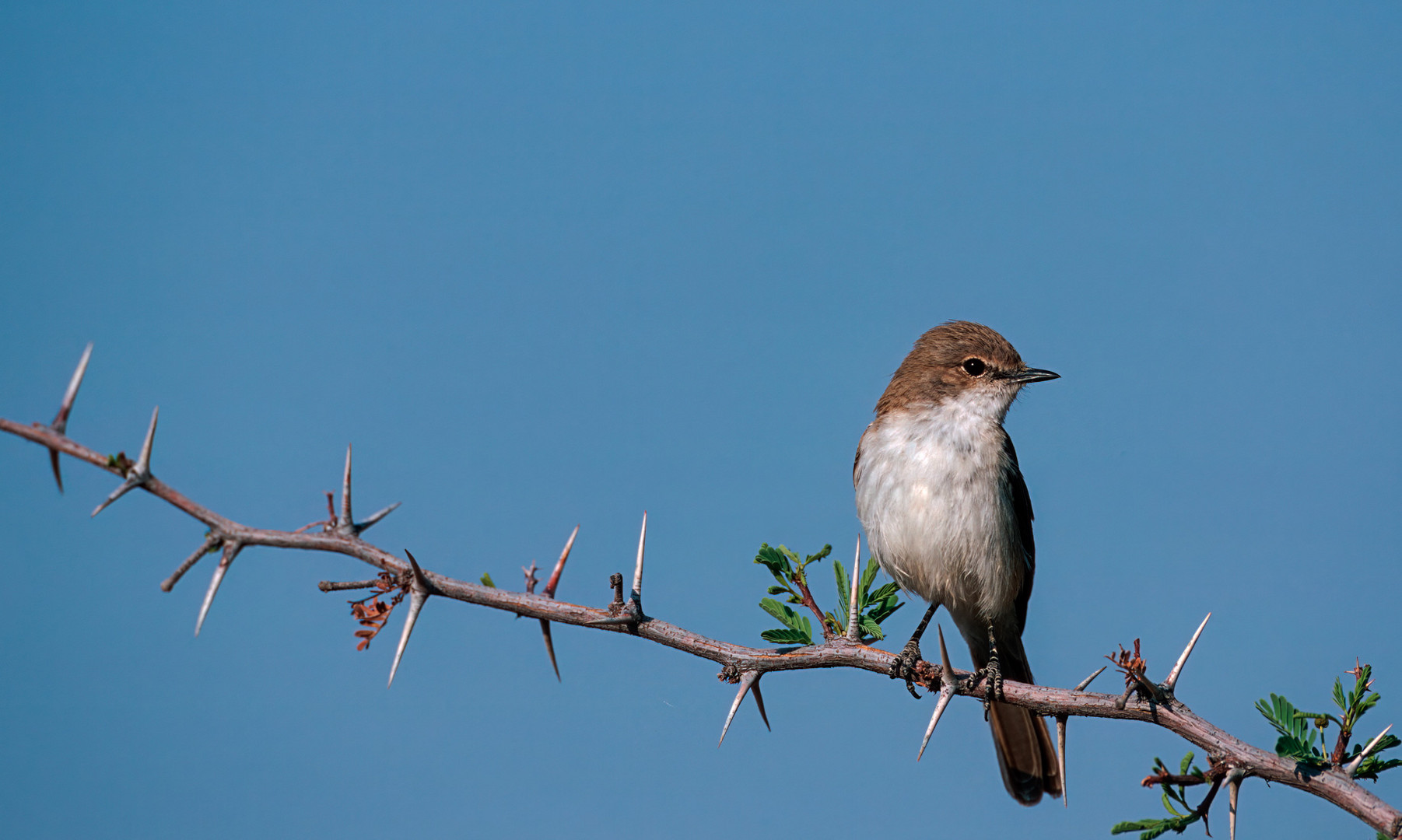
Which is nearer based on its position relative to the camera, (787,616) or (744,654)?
(744,654)

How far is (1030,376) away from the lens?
6648 millimetres

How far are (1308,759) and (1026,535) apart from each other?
3.26 meters

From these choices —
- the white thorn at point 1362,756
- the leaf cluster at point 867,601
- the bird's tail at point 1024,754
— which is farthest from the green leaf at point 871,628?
the bird's tail at point 1024,754

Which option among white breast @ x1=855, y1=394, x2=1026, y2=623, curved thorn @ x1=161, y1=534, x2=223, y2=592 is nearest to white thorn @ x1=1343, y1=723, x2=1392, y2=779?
white breast @ x1=855, y1=394, x2=1026, y2=623

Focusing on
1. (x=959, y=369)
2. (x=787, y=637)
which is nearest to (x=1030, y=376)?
(x=959, y=369)

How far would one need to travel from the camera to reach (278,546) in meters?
3.37

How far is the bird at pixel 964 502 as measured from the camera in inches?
241

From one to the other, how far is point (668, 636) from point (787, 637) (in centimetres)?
76

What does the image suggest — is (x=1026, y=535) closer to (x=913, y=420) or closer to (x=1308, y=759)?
(x=913, y=420)

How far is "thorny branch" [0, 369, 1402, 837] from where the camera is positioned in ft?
10.3

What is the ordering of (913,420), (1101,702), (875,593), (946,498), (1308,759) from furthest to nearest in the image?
(913,420), (946,498), (875,593), (1101,702), (1308,759)

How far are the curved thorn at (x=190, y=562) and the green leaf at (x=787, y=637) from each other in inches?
90.1

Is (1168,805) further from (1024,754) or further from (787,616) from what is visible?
(1024,754)

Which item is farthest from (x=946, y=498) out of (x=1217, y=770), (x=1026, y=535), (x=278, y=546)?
(x=278, y=546)
